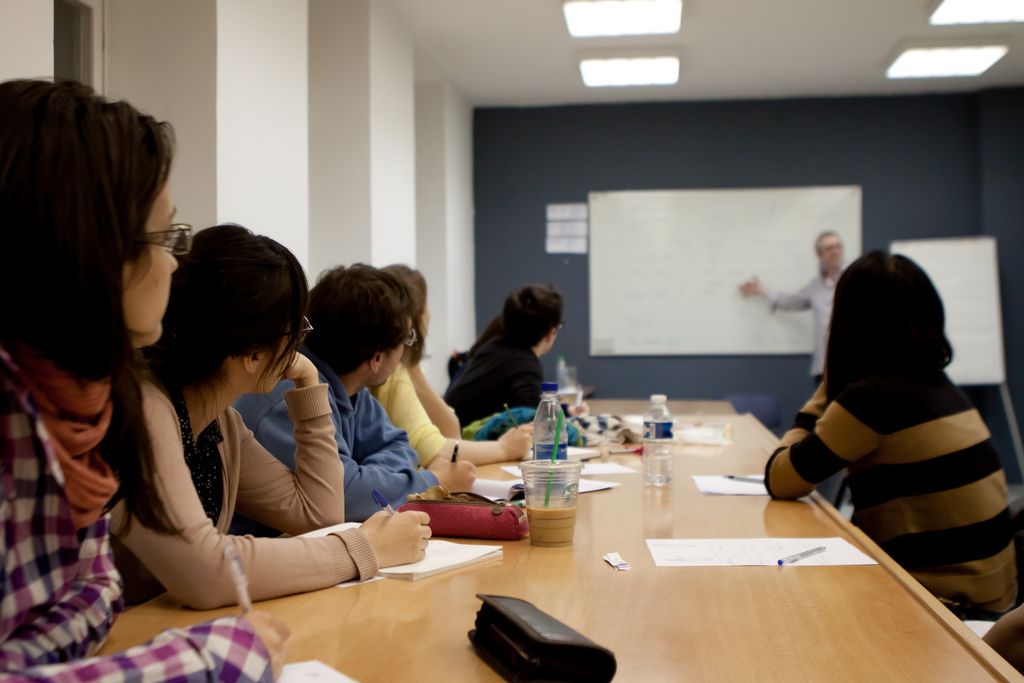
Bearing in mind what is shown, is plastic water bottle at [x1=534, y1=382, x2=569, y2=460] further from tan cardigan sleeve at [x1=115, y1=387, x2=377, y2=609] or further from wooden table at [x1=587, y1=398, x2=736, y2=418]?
wooden table at [x1=587, y1=398, x2=736, y2=418]

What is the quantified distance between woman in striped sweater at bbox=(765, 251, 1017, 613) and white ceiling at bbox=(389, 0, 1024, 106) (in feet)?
8.79

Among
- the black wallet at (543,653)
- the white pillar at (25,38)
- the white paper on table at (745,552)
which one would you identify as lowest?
the white paper on table at (745,552)

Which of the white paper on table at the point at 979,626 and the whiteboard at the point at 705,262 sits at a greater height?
the whiteboard at the point at 705,262

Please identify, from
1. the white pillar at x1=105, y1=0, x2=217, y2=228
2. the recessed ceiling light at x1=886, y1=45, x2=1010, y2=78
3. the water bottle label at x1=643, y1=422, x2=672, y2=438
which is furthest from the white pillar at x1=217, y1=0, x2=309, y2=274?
the recessed ceiling light at x1=886, y1=45, x2=1010, y2=78

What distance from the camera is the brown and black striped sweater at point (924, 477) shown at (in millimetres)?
1723

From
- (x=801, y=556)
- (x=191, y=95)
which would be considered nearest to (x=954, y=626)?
(x=801, y=556)

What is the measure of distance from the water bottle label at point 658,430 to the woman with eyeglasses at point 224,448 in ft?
3.05

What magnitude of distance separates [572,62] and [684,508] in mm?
3796

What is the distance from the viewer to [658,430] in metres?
2.09

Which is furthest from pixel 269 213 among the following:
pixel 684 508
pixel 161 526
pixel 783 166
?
pixel 783 166

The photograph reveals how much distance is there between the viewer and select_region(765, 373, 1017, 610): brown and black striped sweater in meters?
1.72

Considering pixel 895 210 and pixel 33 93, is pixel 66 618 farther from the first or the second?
pixel 895 210

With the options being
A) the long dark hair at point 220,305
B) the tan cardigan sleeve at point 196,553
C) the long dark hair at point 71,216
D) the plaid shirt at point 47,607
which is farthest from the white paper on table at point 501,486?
the long dark hair at point 71,216

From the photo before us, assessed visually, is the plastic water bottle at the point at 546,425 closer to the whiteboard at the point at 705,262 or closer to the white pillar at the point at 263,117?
the white pillar at the point at 263,117
